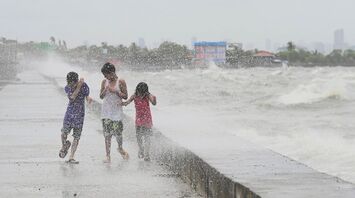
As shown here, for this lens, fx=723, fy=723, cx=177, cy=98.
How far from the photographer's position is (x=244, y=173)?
235 inches

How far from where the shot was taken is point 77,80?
30.3ft

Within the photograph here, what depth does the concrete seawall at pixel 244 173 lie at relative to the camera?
5.11 meters

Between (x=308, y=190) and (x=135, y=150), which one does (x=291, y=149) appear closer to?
(x=135, y=150)

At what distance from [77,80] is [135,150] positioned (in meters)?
1.70

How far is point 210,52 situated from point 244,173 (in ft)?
493

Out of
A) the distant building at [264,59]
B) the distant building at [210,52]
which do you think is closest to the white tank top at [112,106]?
the distant building at [210,52]

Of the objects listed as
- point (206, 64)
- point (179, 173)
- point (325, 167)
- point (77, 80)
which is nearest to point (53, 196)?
point (179, 173)

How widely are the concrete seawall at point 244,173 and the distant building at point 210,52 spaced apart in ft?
465

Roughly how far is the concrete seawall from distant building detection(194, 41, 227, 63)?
142 meters

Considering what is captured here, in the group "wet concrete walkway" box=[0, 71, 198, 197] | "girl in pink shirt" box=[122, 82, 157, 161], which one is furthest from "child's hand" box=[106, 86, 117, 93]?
"wet concrete walkway" box=[0, 71, 198, 197]

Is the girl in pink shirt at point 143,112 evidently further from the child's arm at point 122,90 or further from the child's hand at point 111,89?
the child's hand at point 111,89

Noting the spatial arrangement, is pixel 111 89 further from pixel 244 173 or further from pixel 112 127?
pixel 244 173

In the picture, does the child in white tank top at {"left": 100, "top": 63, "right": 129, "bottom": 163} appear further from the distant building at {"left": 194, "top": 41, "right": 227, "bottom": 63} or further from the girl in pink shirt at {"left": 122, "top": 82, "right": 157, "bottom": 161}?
the distant building at {"left": 194, "top": 41, "right": 227, "bottom": 63}

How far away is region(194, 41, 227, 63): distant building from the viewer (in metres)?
151
